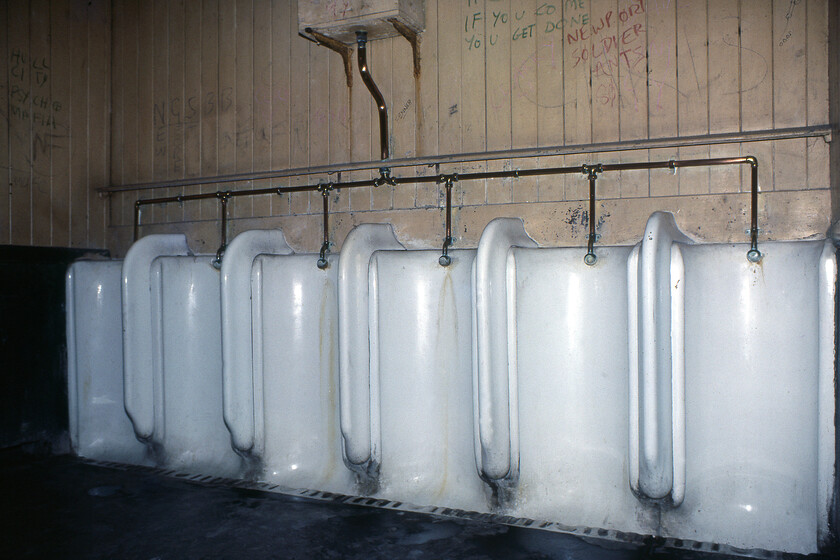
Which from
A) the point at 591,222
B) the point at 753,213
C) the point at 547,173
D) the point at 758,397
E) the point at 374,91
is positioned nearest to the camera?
the point at 758,397

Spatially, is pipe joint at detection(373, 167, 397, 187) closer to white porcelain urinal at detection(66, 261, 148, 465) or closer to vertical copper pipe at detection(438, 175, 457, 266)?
vertical copper pipe at detection(438, 175, 457, 266)

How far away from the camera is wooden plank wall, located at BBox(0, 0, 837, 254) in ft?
6.37

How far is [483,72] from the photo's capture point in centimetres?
229

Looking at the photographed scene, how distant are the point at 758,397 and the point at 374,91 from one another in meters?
1.64

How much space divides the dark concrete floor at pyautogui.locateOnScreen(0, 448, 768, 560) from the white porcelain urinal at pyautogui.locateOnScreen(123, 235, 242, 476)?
0.19 meters

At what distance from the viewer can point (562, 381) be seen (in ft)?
5.98

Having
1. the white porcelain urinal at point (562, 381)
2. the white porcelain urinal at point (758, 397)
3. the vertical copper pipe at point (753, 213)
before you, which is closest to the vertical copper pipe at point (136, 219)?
the white porcelain urinal at point (562, 381)

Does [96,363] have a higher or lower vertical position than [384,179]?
lower

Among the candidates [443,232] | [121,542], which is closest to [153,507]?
[121,542]

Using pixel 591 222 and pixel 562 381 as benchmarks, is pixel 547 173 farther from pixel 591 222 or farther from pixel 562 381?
pixel 562 381

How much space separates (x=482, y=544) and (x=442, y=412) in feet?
1.39

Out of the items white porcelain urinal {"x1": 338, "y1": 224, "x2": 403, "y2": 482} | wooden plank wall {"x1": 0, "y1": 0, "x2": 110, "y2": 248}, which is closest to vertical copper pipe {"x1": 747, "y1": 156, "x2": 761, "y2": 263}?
white porcelain urinal {"x1": 338, "y1": 224, "x2": 403, "y2": 482}

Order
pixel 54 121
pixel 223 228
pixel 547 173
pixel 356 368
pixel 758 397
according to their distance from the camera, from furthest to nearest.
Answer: pixel 54 121, pixel 223 228, pixel 547 173, pixel 356 368, pixel 758 397

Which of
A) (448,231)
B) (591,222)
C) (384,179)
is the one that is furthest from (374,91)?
(591,222)
